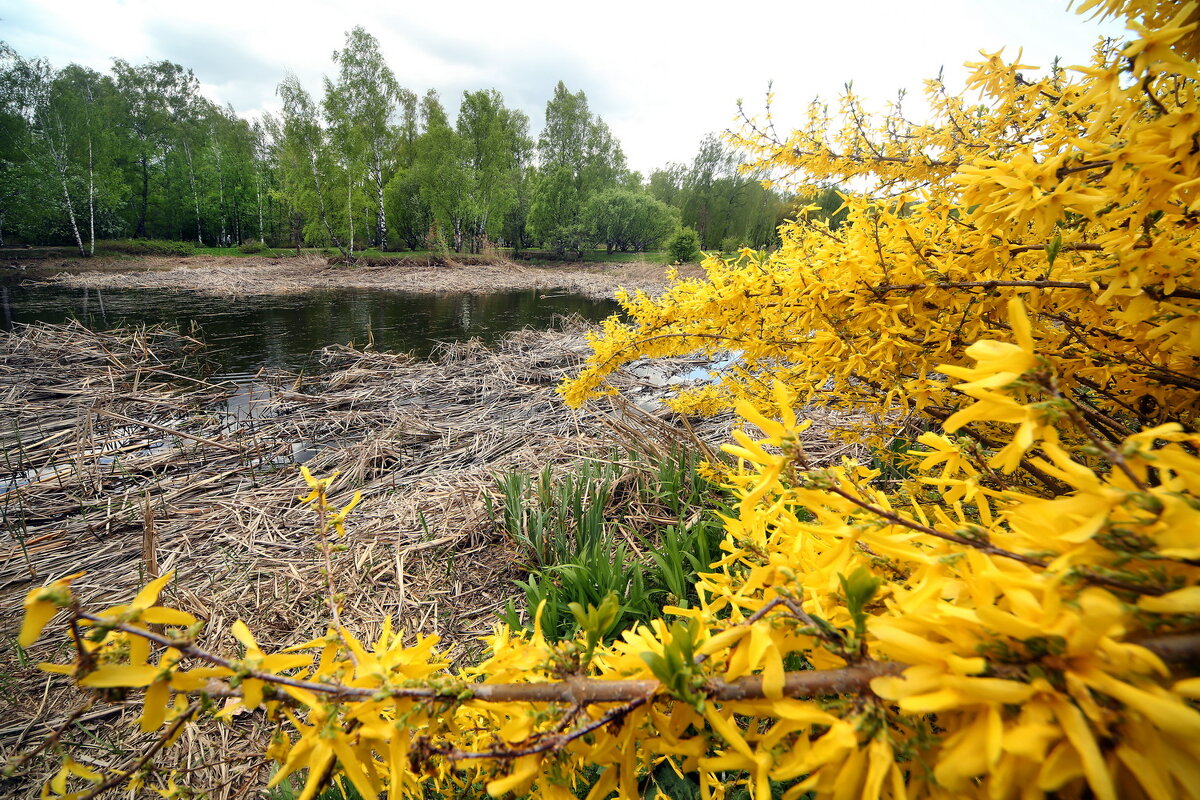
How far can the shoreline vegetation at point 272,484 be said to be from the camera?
2490 mm

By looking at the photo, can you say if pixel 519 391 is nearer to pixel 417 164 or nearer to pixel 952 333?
pixel 952 333

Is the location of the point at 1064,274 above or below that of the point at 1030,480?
above

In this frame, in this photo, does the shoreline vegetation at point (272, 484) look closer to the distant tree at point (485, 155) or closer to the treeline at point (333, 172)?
the treeline at point (333, 172)

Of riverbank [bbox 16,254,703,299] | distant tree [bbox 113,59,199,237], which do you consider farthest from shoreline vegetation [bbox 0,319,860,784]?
distant tree [bbox 113,59,199,237]

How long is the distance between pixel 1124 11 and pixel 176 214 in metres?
44.2

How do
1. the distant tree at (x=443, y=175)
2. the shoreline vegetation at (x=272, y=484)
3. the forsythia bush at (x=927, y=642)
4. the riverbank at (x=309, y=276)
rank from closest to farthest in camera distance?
1. the forsythia bush at (x=927, y=642)
2. the shoreline vegetation at (x=272, y=484)
3. the riverbank at (x=309, y=276)
4. the distant tree at (x=443, y=175)

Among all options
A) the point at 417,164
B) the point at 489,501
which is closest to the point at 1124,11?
the point at 489,501

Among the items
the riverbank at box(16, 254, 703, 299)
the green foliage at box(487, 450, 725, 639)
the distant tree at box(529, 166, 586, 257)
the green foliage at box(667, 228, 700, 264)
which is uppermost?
the distant tree at box(529, 166, 586, 257)

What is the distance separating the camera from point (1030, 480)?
161cm

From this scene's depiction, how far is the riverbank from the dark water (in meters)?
1.83

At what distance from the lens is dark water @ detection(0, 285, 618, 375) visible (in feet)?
26.9

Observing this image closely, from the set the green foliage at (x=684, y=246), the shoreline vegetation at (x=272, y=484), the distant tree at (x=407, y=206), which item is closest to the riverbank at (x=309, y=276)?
the green foliage at (x=684, y=246)

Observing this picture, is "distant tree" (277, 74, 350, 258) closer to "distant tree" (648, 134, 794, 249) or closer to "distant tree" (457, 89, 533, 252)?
"distant tree" (457, 89, 533, 252)

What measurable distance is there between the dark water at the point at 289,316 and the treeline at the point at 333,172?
439 inches
